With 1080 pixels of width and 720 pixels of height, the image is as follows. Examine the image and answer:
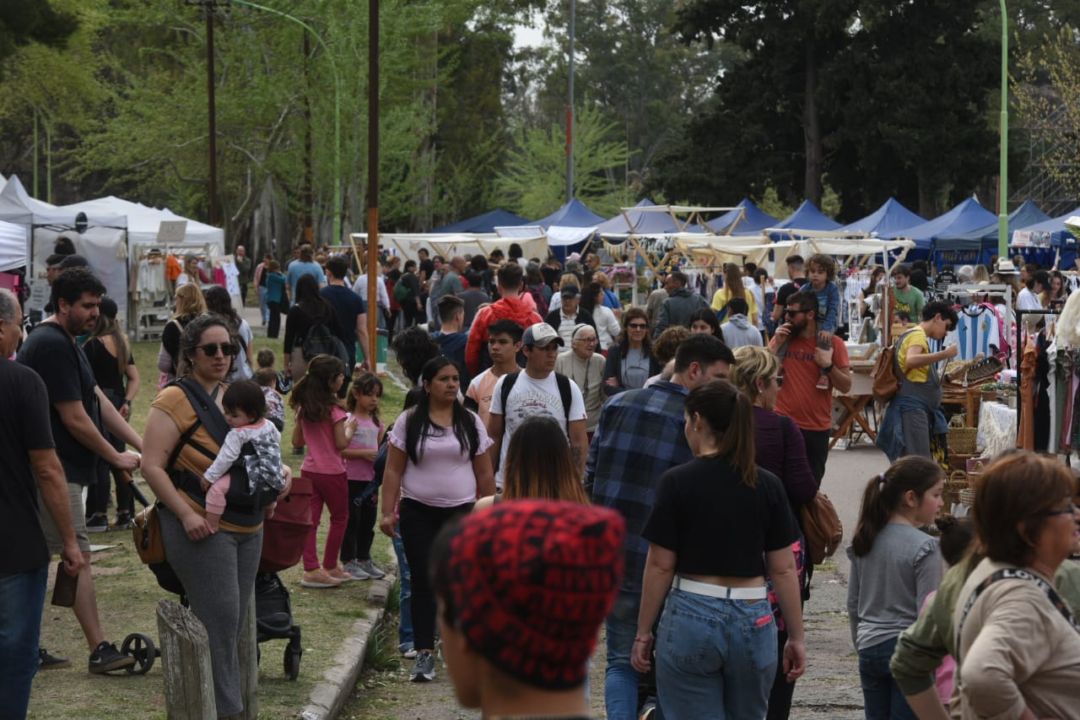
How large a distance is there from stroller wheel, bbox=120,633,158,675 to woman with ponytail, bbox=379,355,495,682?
1.27 meters

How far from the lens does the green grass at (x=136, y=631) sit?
721cm

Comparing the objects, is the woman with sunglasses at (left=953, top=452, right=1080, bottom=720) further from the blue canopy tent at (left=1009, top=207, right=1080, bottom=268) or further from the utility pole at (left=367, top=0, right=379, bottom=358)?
the blue canopy tent at (left=1009, top=207, right=1080, bottom=268)

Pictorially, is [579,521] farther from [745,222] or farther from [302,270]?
[745,222]

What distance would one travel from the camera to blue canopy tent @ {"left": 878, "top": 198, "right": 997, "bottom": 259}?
36.8m

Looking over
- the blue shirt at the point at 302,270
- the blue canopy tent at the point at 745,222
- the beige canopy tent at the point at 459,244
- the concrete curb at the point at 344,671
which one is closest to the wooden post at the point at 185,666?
the concrete curb at the point at 344,671

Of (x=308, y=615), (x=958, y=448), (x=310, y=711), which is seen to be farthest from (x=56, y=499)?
(x=958, y=448)

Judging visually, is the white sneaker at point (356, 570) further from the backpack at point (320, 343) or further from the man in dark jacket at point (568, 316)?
the backpack at point (320, 343)

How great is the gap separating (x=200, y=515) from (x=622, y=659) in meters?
1.77

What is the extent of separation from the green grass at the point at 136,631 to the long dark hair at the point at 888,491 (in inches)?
114

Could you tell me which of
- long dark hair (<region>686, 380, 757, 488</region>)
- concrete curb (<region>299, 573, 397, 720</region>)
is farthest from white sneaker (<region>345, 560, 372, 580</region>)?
long dark hair (<region>686, 380, 757, 488</region>)

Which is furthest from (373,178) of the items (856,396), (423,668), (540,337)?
(423,668)

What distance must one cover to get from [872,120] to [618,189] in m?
31.9

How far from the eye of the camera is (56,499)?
19.4ft

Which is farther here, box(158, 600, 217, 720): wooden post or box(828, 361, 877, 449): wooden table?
box(828, 361, 877, 449): wooden table
